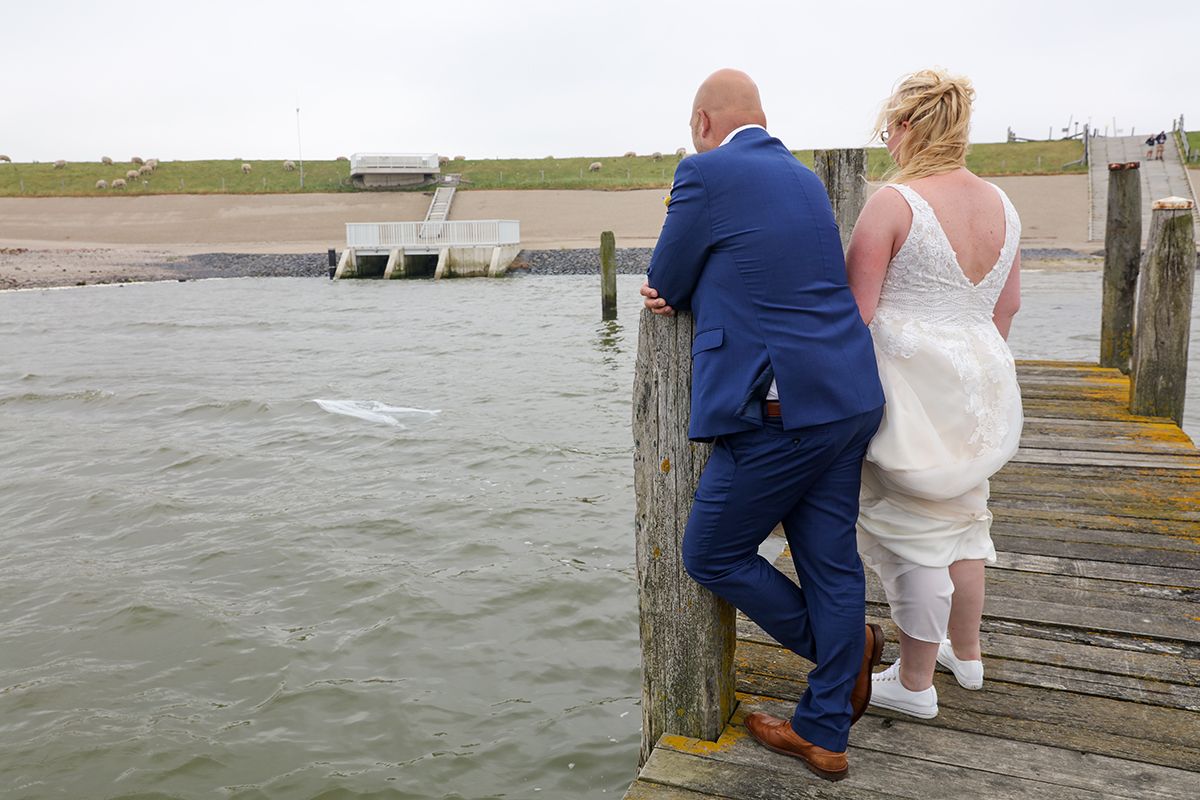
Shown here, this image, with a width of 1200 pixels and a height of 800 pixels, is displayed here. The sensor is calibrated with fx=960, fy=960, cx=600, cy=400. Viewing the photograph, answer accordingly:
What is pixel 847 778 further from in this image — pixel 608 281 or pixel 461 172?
pixel 461 172

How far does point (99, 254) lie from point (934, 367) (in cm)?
4668

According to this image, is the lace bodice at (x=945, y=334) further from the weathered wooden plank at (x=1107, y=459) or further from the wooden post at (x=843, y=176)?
the weathered wooden plank at (x=1107, y=459)

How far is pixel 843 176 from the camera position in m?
4.49

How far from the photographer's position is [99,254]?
4278 cm

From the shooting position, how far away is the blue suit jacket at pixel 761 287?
2.53 m

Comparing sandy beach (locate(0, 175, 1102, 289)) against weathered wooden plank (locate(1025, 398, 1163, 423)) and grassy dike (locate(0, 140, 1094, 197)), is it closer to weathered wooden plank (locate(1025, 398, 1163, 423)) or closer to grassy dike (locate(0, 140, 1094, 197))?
grassy dike (locate(0, 140, 1094, 197))

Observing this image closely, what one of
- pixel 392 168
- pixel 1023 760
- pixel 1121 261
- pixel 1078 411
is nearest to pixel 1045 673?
pixel 1023 760

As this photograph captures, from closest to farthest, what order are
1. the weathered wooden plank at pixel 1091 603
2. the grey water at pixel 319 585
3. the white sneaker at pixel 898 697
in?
1. the white sneaker at pixel 898 697
2. the weathered wooden plank at pixel 1091 603
3. the grey water at pixel 319 585

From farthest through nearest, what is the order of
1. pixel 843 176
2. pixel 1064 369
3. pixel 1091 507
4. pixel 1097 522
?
pixel 1064 369, pixel 1091 507, pixel 1097 522, pixel 843 176

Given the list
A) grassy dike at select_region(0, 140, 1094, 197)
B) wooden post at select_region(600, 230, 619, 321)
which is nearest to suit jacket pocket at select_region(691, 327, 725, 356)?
wooden post at select_region(600, 230, 619, 321)

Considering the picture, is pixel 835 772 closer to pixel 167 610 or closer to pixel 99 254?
pixel 167 610

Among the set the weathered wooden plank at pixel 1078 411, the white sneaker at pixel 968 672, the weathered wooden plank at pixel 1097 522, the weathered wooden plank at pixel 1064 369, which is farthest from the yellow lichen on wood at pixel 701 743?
the weathered wooden plank at pixel 1064 369

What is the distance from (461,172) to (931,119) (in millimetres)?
64667

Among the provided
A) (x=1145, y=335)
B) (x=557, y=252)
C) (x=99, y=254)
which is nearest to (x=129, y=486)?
(x=1145, y=335)
